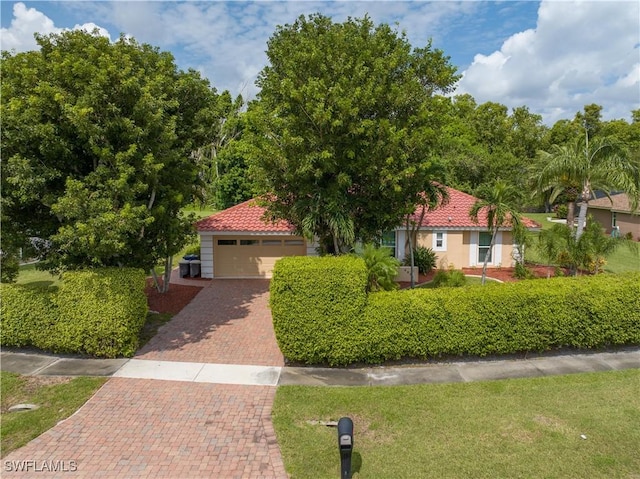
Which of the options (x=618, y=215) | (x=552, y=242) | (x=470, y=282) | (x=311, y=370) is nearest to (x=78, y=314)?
(x=311, y=370)

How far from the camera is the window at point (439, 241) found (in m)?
20.3

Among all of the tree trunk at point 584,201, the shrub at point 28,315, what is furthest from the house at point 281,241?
the shrub at point 28,315

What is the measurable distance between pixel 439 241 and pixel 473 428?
45.8ft

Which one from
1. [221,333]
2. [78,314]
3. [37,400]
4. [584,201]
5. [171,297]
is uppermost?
[584,201]

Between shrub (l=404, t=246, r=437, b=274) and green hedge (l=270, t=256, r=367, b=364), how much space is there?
415 inches

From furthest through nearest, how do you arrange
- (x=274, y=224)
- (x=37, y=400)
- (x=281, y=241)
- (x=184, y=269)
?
(x=184, y=269), (x=281, y=241), (x=274, y=224), (x=37, y=400)

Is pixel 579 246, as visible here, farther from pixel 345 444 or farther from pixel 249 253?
pixel 345 444

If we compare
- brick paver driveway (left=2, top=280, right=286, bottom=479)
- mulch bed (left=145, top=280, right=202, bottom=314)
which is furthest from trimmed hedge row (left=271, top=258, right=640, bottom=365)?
mulch bed (left=145, top=280, right=202, bottom=314)

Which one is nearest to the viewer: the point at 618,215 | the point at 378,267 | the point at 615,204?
the point at 378,267

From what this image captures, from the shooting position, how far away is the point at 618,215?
31.6 metres

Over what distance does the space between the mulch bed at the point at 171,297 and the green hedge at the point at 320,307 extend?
20.6ft

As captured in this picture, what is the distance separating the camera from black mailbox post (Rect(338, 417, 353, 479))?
541 centimetres

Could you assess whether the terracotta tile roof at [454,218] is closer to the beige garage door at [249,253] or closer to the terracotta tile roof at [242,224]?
the beige garage door at [249,253]

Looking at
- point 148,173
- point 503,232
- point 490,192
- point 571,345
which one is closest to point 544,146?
point 503,232
